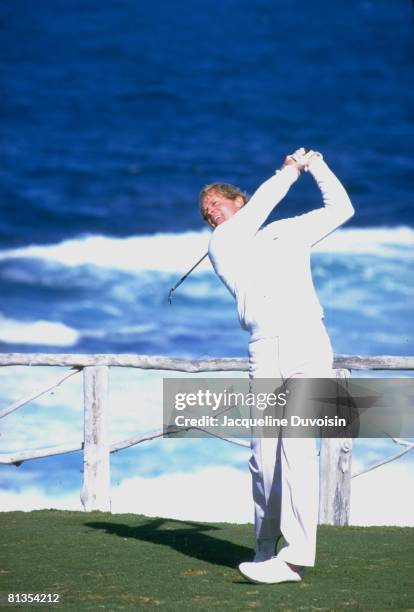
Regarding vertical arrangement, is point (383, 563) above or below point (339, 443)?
below

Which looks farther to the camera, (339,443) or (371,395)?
(339,443)

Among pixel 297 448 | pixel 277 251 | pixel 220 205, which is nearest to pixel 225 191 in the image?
pixel 220 205

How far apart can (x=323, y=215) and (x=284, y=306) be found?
1.61ft

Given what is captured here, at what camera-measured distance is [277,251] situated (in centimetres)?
473

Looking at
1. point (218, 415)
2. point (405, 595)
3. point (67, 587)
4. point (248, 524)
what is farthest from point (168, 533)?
point (405, 595)

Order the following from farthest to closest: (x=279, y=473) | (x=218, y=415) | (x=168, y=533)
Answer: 1. (x=218, y=415)
2. (x=168, y=533)
3. (x=279, y=473)

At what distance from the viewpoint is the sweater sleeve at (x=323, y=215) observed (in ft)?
15.6

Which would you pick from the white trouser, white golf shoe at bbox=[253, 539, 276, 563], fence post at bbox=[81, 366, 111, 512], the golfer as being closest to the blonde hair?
the golfer

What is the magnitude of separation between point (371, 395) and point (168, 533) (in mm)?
2031

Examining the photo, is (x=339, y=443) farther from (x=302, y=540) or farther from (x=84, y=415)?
(x=302, y=540)

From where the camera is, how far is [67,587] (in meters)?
4.80

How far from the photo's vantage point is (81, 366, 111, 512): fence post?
7945 millimetres

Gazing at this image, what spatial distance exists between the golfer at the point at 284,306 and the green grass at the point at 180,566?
268 mm

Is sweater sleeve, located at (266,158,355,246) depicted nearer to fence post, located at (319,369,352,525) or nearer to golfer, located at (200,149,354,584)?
golfer, located at (200,149,354,584)
